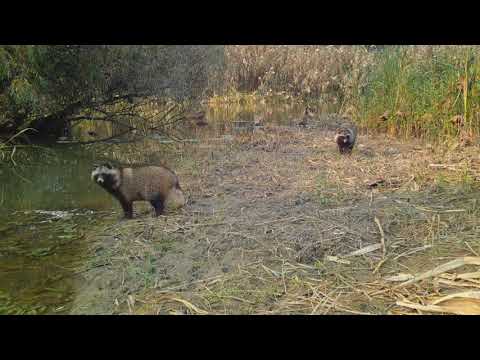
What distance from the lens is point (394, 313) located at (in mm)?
3025

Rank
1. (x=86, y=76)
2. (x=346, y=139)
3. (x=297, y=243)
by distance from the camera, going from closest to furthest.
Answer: (x=297, y=243) → (x=346, y=139) → (x=86, y=76)

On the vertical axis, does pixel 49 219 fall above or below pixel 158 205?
below

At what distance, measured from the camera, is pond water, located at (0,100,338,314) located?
11.7ft

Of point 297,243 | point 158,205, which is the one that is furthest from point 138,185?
point 297,243

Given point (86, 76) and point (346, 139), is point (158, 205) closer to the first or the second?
point (346, 139)

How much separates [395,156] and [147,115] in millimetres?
5048

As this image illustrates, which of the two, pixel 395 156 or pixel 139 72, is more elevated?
pixel 139 72

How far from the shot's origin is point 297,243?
13.1ft

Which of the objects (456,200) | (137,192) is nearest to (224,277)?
(137,192)

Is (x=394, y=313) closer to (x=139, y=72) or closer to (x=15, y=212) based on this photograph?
(x=15, y=212)

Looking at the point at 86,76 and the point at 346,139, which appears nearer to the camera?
the point at 346,139

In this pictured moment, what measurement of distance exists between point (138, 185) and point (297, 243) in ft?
6.27

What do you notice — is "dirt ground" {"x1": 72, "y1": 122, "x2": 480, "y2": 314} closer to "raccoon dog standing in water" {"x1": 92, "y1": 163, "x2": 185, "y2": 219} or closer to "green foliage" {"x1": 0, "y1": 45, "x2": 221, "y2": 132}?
"raccoon dog standing in water" {"x1": 92, "y1": 163, "x2": 185, "y2": 219}

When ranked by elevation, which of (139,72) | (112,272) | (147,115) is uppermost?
(139,72)
